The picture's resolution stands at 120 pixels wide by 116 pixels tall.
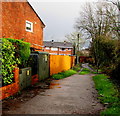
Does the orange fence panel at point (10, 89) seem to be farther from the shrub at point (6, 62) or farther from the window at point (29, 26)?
the window at point (29, 26)

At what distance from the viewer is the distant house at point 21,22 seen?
39.6 feet

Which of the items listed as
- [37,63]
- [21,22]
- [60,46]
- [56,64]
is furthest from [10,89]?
[60,46]

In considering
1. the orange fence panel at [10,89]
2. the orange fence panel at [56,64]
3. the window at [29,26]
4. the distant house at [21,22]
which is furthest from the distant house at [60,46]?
the orange fence panel at [10,89]

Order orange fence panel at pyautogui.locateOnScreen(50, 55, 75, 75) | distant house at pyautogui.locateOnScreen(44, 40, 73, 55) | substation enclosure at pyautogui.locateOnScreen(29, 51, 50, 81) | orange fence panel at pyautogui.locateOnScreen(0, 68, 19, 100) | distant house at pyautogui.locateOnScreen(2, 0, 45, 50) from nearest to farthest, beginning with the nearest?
1. orange fence panel at pyautogui.locateOnScreen(0, 68, 19, 100)
2. substation enclosure at pyautogui.locateOnScreen(29, 51, 50, 81)
3. distant house at pyautogui.locateOnScreen(2, 0, 45, 50)
4. orange fence panel at pyautogui.locateOnScreen(50, 55, 75, 75)
5. distant house at pyautogui.locateOnScreen(44, 40, 73, 55)

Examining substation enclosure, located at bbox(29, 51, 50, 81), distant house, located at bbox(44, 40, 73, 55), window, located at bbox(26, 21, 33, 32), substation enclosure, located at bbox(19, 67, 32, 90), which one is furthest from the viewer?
distant house, located at bbox(44, 40, 73, 55)

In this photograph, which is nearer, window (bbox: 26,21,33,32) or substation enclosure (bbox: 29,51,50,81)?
substation enclosure (bbox: 29,51,50,81)

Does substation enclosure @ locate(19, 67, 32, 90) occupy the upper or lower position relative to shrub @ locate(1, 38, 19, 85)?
lower

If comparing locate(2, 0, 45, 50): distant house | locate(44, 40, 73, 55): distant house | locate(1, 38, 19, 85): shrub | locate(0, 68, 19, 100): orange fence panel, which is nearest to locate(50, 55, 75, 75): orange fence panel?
locate(2, 0, 45, 50): distant house

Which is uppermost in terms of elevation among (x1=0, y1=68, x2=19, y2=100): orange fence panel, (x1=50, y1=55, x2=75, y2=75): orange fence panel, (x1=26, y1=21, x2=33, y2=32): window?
(x1=26, y1=21, x2=33, y2=32): window

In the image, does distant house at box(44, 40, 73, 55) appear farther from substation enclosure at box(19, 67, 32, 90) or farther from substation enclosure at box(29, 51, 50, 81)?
substation enclosure at box(19, 67, 32, 90)

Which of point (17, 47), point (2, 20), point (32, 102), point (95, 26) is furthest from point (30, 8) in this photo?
point (95, 26)

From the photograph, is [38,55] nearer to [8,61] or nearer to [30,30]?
[8,61]

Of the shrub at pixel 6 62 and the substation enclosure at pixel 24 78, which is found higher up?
the shrub at pixel 6 62

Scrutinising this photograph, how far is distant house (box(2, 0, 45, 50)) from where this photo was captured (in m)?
12.1
